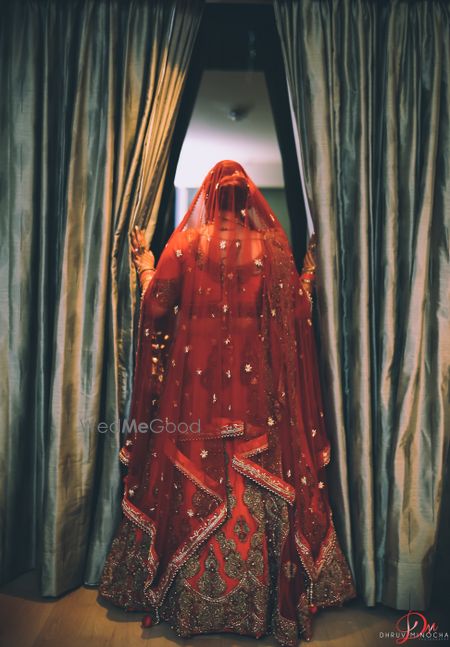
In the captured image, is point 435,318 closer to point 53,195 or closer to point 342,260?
point 342,260

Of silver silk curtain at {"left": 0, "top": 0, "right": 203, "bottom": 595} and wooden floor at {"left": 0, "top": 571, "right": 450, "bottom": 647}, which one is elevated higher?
silver silk curtain at {"left": 0, "top": 0, "right": 203, "bottom": 595}

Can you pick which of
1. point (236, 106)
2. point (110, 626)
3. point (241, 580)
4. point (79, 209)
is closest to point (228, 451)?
point (241, 580)

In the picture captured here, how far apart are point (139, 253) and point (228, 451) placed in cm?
76

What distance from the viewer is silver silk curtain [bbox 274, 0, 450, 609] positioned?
1767 millimetres

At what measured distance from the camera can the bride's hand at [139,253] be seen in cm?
186

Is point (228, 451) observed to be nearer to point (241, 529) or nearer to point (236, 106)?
point (241, 529)

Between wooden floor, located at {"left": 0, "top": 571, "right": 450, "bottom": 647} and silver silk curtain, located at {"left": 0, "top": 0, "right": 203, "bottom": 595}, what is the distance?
0.12 meters

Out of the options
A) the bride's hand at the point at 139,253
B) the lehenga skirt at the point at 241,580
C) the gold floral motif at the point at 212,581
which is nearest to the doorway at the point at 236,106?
the bride's hand at the point at 139,253

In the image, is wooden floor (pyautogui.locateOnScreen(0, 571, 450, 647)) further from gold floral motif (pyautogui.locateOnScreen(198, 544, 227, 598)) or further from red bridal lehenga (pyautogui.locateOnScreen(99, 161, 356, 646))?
gold floral motif (pyautogui.locateOnScreen(198, 544, 227, 598))

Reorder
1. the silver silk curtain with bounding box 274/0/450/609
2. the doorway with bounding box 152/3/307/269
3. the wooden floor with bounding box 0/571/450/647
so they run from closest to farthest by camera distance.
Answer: the wooden floor with bounding box 0/571/450/647, the silver silk curtain with bounding box 274/0/450/609, the doorway with bounding box 152/3/307/269

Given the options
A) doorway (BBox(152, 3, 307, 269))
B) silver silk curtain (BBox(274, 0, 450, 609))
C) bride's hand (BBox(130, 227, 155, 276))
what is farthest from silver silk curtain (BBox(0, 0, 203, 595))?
silver silk curtain (BBox(274, 0, 450, 609))

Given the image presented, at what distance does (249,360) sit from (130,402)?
509 mm

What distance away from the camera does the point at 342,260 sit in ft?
6.12

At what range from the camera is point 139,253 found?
6.15ft
